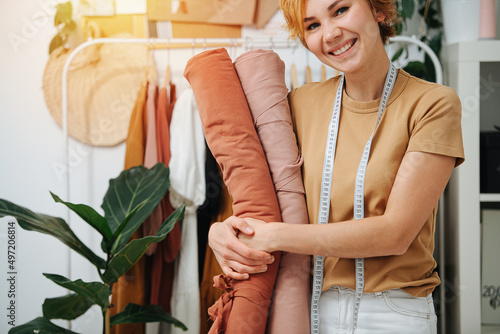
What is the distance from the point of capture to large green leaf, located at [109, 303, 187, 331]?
5.04 feet

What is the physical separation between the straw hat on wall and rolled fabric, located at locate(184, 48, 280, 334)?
95cm

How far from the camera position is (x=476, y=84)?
5.37ft

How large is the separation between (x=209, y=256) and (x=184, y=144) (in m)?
0.42

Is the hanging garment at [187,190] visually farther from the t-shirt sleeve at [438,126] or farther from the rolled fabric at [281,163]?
the t-shirt sleeve at [438,126]

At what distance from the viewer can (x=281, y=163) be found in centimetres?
101

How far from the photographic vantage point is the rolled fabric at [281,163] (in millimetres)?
955

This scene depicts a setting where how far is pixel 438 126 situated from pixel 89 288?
3.46 feet

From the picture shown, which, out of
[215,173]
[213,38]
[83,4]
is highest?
[83,4]

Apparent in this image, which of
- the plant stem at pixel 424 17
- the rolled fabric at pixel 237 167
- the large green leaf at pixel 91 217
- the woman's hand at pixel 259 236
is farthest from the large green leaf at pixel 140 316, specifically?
the plant stem at pixel 424 17

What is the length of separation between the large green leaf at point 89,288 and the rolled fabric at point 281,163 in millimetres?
627

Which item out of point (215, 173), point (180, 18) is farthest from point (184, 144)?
point (180, 18)

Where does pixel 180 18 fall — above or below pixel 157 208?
above

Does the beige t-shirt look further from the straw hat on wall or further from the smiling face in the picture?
the straw hat on wall

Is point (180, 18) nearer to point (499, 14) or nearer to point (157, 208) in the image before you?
point (157, 208)
